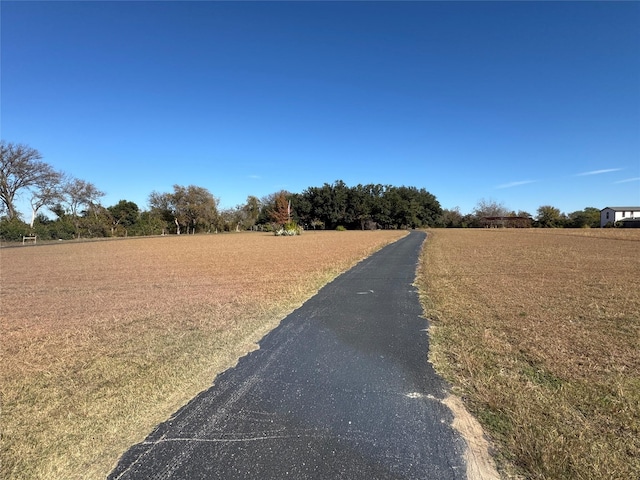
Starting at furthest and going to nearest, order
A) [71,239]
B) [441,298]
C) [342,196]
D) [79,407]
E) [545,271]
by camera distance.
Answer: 1. [342,196]
2. [71,239]
3. [545,271]
4. [441,298]
5. [79,407]

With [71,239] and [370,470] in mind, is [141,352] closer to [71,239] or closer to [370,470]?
[370,470]

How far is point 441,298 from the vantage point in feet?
26.0

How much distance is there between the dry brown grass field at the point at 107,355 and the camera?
268cm

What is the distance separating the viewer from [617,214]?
90438 millimetres

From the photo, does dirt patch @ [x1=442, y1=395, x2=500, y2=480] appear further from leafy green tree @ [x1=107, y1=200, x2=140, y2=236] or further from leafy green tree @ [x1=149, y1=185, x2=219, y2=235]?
leafy green tree @ [x1=149, y1=185, x2=219, y2=235]

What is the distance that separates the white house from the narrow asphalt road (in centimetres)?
11299

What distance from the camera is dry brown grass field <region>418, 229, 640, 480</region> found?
2.40m

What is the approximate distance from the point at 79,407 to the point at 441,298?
6981mm

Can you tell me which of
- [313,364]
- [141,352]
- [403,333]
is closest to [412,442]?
[313,364]

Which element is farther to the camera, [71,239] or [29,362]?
[71,239]

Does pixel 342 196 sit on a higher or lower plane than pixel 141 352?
higher

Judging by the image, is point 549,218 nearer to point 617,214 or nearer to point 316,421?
point 617,214

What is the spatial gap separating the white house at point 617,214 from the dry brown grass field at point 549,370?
108 meters

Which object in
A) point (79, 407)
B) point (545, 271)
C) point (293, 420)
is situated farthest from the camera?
point (545, 271)
